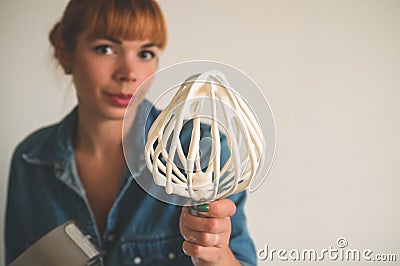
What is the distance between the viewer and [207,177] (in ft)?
1.86

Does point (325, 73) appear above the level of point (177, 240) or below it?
above

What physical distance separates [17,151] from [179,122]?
0.50m

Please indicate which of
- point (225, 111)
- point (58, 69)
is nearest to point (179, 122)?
point (225, 111)

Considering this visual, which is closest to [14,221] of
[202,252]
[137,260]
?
[137,260]

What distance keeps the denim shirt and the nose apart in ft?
0.18

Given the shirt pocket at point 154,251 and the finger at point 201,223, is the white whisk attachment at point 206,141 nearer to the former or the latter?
the finger at point 201,223

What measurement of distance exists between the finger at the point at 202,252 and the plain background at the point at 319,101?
11.6 inches

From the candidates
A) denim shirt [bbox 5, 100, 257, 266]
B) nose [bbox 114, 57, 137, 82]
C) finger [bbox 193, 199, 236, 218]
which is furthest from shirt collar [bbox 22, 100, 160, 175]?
finger [bbox 193, 199, 236, 218]

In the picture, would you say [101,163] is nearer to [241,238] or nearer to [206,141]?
[241,238]

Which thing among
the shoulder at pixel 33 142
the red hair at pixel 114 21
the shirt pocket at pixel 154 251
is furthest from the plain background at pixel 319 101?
the shoulder at pixel 33 142

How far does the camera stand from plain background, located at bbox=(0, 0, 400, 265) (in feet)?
2.93

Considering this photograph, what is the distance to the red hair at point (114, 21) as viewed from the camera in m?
0.86

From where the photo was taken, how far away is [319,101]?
90cm

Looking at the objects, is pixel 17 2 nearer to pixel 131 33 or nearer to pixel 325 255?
pixel 131 33
